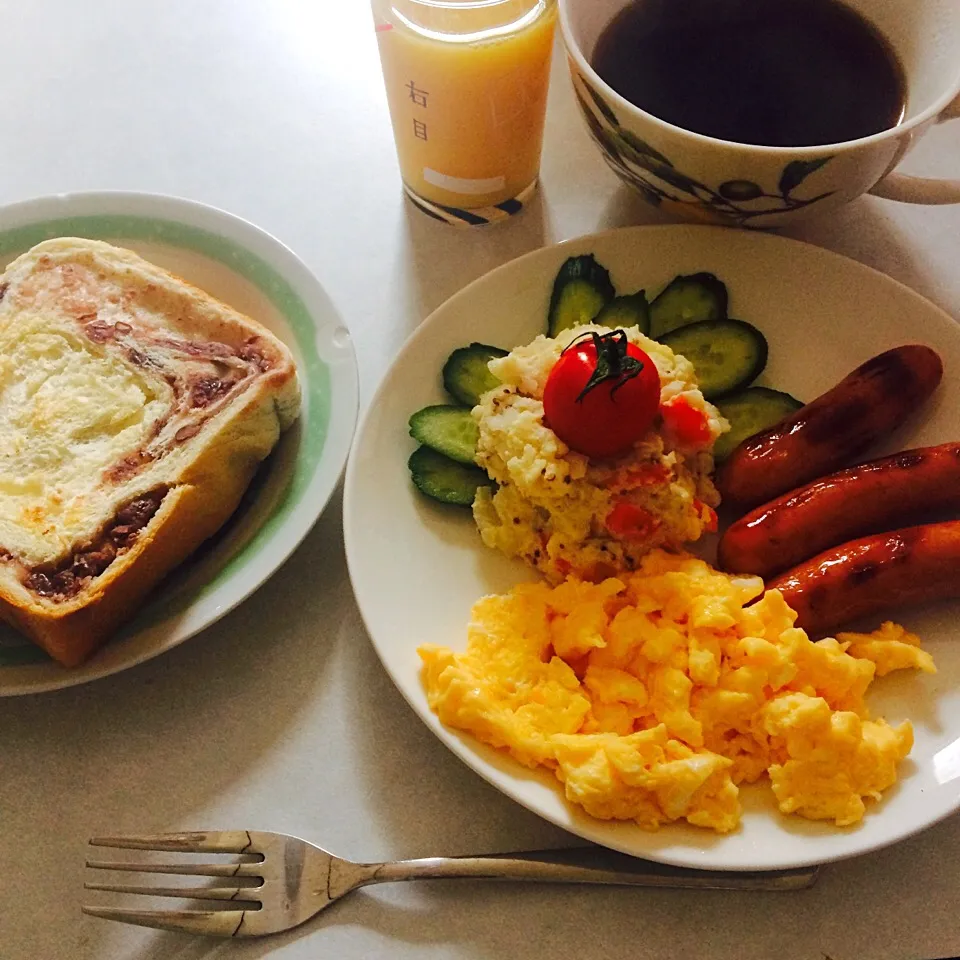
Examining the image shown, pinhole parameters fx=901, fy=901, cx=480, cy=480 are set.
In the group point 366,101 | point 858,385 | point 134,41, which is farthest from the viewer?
point 134,41

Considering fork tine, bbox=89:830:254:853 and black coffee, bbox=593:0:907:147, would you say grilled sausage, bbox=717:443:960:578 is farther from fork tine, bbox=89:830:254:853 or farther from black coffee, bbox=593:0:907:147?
fork tine, bbox=89:830:254:853

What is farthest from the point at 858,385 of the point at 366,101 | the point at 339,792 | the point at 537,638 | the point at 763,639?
the point at 366,101

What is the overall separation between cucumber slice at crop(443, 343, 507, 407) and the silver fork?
839 mm

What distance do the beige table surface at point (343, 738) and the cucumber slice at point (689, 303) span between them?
1.14 feet

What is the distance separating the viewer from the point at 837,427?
1.63 m

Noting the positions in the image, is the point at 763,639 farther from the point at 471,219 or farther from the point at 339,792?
the point at 471,219

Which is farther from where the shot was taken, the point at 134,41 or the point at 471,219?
the point at 134,41

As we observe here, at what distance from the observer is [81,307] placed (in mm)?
1859

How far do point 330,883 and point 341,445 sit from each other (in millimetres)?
768

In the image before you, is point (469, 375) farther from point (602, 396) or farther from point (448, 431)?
point (602, 396)

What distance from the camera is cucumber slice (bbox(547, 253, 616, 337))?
1.83 meters

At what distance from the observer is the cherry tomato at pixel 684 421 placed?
1612 millimetres

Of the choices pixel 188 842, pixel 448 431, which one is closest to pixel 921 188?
pixel 448 431

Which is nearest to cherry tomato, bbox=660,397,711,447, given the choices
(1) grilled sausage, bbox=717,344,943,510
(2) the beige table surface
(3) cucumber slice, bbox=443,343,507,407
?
(1) grilled sausage, bbox=717,344,943,510
